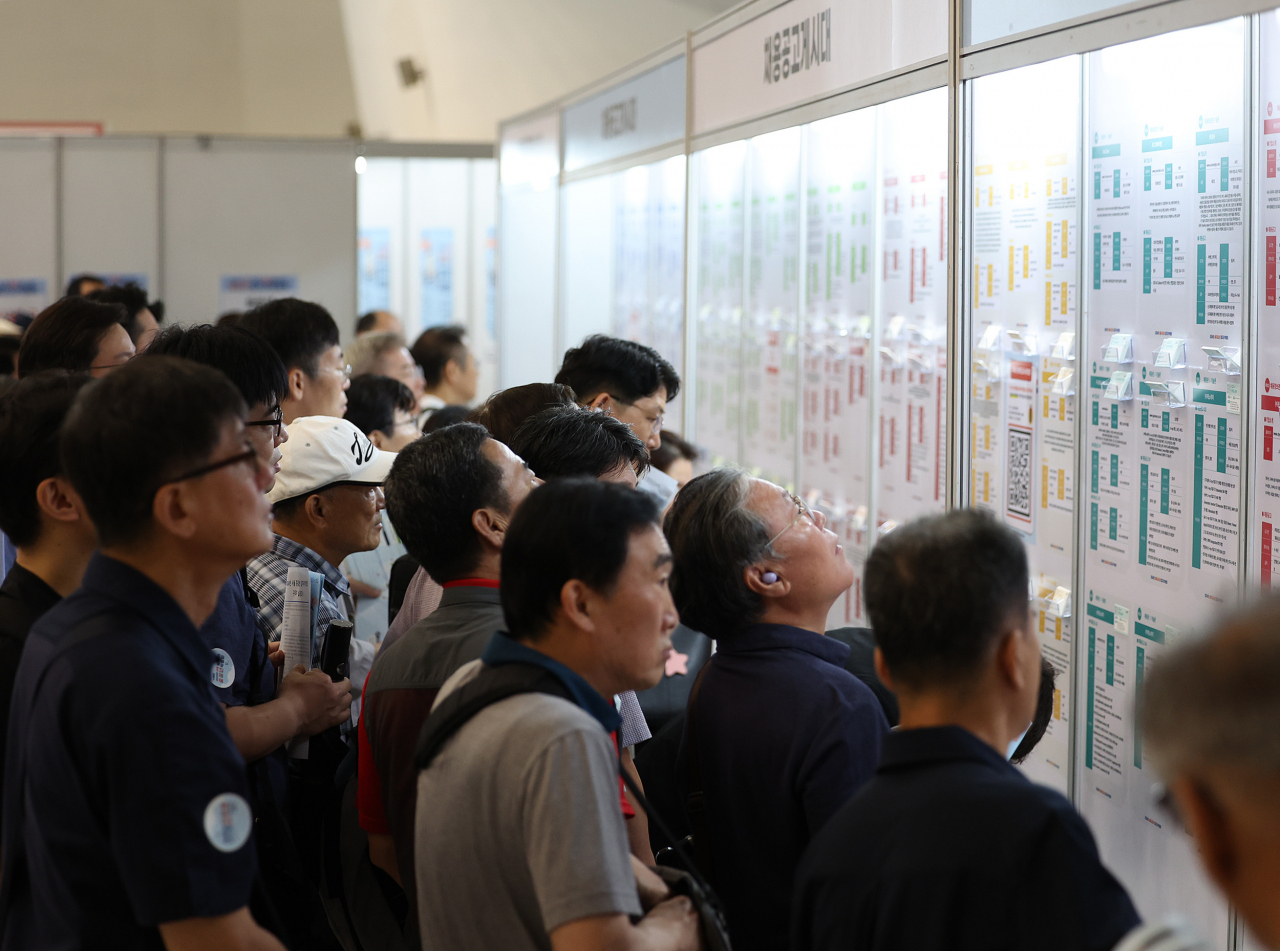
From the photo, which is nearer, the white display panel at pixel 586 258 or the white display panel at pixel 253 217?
the white display panel at pixel 586 258

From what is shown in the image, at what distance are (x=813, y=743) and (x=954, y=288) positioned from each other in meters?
1.75

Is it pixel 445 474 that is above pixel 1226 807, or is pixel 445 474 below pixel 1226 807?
above

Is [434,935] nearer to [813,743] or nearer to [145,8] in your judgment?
[813,743]

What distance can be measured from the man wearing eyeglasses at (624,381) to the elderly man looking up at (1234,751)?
8.97ft

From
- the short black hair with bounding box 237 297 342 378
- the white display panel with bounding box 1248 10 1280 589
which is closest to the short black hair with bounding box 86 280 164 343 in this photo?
the short black hair with bounding box 237 297 342 378

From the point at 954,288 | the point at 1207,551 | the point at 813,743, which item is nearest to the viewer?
the point at 813,743

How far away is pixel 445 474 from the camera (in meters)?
2.19

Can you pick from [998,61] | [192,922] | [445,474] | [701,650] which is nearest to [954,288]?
[998,61]

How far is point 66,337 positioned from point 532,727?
98.4 inches

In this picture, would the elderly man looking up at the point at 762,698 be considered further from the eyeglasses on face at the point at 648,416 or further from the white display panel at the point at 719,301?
the white display panel at the point at 719,301

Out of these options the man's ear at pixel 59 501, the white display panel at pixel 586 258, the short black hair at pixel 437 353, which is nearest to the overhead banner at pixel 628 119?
the white display panel at pixel 586 258

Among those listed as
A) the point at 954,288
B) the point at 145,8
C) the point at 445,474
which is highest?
the point at 145,8

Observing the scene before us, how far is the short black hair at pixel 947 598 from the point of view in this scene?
141 centimetres

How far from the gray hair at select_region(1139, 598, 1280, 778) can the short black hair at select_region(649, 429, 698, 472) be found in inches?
130
